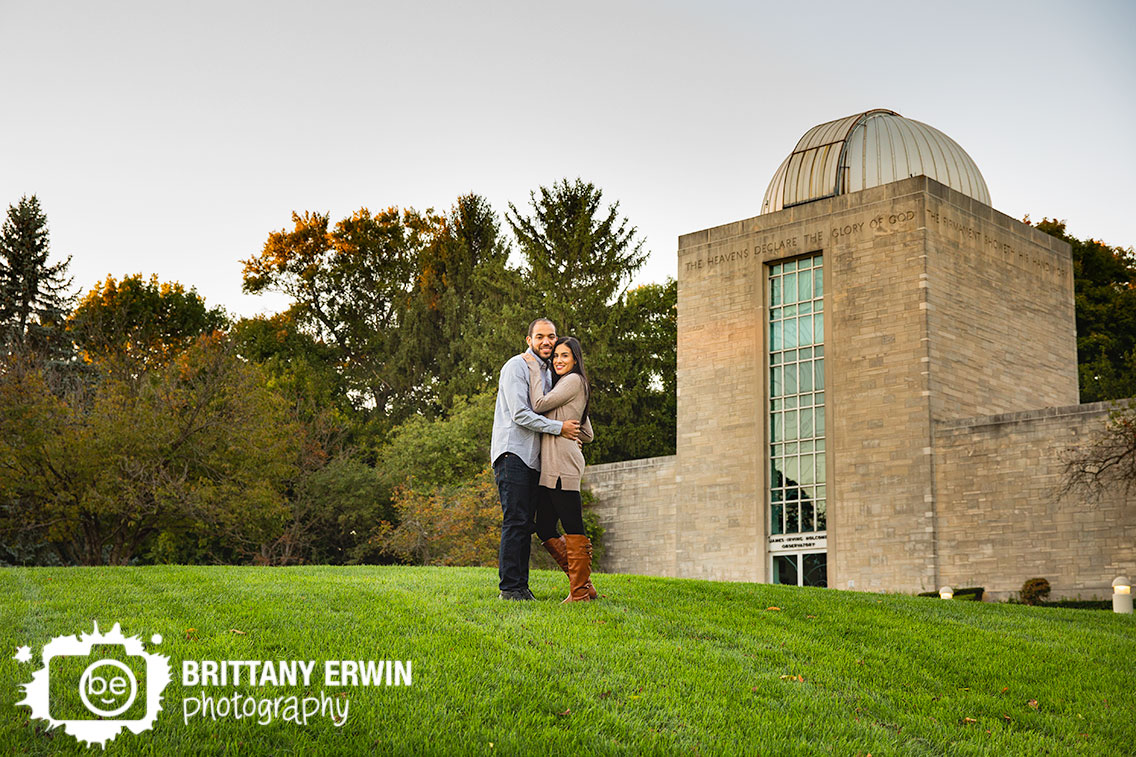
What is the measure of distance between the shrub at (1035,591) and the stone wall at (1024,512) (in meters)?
0.27

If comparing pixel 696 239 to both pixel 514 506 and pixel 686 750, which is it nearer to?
pixel 514 506

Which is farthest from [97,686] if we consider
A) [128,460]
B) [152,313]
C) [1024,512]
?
[152,313]

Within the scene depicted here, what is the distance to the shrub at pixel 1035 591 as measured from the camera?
77.0 ft

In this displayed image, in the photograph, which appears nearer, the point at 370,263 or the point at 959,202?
the point at 959,202

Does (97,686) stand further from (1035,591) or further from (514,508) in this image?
(1035,591)

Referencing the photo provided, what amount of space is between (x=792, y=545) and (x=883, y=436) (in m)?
3.47

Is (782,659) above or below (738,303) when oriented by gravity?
below

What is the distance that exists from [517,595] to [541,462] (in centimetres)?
107

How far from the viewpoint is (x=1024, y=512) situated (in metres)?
24.5

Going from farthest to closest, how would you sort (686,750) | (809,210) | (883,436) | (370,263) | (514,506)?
(370,263) → (809,210) → (883,436) → (514,506) → (686,750)

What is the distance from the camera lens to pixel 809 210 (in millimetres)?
28953

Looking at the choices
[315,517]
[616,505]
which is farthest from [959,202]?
[315,517]

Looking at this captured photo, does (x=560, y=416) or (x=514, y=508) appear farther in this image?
(x=560, y=416)

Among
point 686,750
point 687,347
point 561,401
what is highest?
point 687,347
